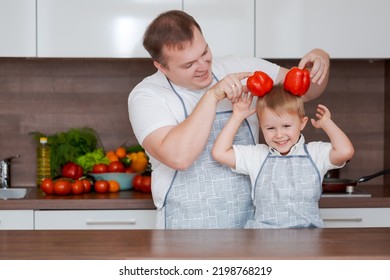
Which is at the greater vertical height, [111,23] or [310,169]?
[111,23]

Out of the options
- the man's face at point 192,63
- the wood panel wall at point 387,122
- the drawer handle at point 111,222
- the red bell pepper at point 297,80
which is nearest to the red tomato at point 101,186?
the drawer handle at point 111,222

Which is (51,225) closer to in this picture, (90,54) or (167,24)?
(90,54)

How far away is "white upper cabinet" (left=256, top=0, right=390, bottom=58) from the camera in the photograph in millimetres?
2908

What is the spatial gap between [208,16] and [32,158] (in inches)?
44.1

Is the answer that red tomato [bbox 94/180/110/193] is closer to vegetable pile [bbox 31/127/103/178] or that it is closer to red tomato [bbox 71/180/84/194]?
red tomato [bbox 71/180/84/194]

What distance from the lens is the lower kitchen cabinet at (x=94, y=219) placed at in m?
2.70

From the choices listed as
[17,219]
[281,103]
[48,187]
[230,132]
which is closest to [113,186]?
[48,187]

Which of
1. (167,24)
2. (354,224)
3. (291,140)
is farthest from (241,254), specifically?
(354,224)

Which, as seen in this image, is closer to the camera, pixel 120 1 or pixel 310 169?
pixel 310 169

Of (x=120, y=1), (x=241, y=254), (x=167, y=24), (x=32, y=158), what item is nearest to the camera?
(x=241, y=254)

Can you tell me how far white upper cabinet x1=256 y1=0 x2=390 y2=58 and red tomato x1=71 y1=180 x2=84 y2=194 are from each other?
36.8 inches

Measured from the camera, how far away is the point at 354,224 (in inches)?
107

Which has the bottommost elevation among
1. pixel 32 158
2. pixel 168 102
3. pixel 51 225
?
pixel 51 225

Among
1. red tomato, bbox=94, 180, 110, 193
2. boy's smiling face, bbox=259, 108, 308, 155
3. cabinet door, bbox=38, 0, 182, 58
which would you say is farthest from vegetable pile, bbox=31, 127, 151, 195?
boy's smiling face, bbox=259, 108, 308, 155
